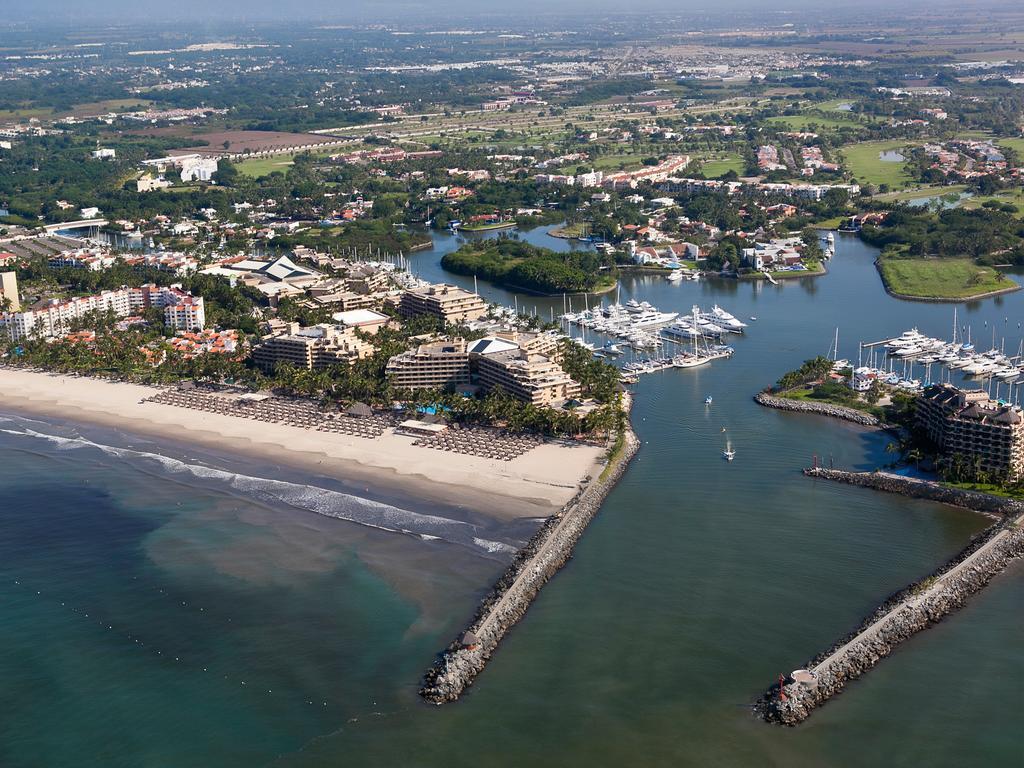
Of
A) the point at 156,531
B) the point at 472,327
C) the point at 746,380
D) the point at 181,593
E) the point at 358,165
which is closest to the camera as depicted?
the point at 181,593

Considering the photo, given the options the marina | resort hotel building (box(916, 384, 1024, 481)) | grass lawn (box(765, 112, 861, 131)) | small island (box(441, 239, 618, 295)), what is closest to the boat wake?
resort hotel building (box(916, 384, 1024, 481))

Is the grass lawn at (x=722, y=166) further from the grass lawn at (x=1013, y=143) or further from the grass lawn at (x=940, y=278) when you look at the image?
the grass lawn at (x=940, y=278)

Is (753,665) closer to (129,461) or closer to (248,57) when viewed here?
(129,461)

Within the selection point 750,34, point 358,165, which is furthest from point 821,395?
point 750,34

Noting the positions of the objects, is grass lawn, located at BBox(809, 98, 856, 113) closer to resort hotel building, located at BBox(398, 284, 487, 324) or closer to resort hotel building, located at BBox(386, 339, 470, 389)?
resort hotel building, located at BBox(398, 284, 487, 324)

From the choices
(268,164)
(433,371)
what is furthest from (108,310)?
(268,164)

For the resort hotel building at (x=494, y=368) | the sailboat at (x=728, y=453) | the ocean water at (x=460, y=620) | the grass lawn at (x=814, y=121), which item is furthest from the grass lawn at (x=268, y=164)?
the sailboat at (x=728, y=453)
